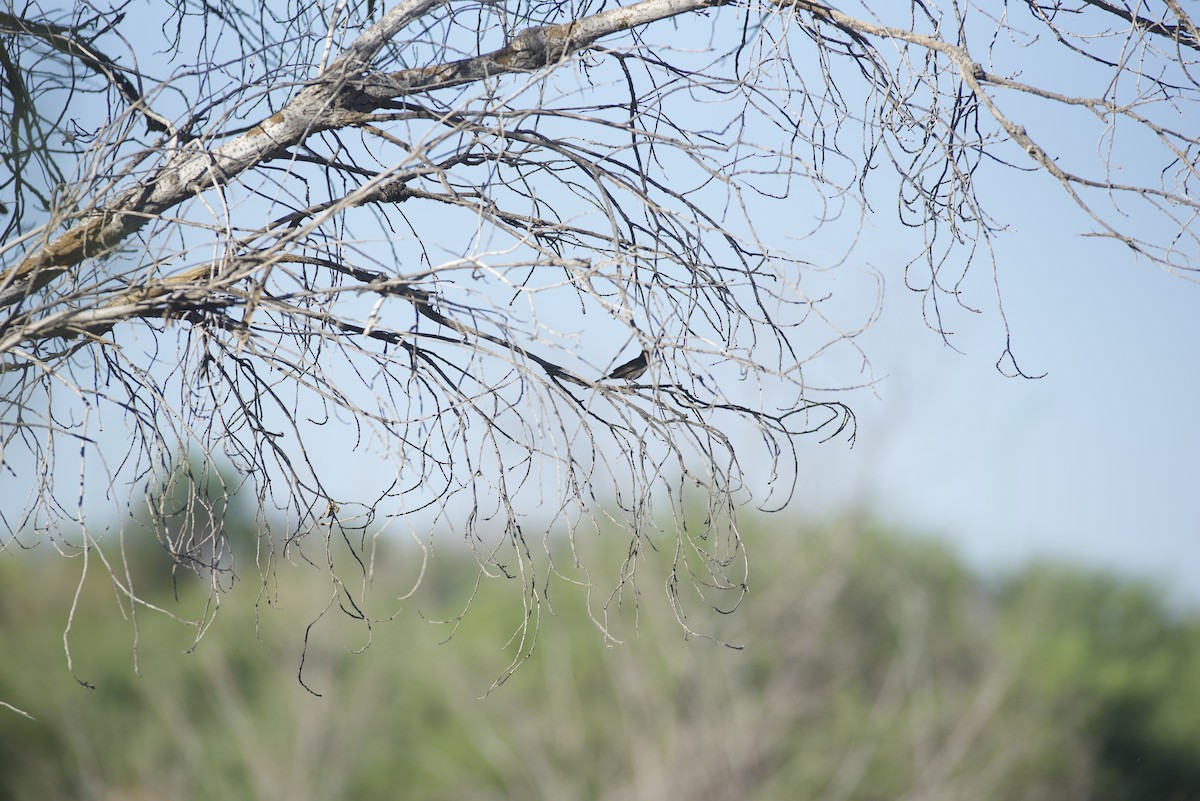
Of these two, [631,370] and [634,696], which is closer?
[631,370]

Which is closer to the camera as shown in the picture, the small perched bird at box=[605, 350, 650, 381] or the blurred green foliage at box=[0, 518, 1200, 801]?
the small perched bird at box=[605, 350, 650, 381]

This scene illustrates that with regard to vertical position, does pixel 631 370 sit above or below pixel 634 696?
above

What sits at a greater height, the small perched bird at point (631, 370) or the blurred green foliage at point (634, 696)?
the small perched bird at point (631, 370)

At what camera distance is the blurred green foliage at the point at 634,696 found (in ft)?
52.3

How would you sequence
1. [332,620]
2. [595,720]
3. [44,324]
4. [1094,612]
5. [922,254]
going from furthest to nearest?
[1094,612], [595,720], [332,620], [922,254], [44,324]

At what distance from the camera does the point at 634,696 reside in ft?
54.5

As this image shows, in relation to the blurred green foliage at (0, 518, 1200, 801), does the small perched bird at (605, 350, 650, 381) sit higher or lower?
higher

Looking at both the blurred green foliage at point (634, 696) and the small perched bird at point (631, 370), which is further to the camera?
the blurred green foliage at point (634, 696)

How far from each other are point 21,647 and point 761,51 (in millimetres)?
21937

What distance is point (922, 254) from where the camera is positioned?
110 inches

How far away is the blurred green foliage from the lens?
15.9 m

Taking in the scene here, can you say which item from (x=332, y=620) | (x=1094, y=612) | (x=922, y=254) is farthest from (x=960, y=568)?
(x=922, y=254)

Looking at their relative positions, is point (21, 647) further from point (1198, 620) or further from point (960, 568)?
point (1198, 620)

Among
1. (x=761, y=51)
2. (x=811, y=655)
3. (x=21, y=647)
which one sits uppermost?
(x=761, y=51)
